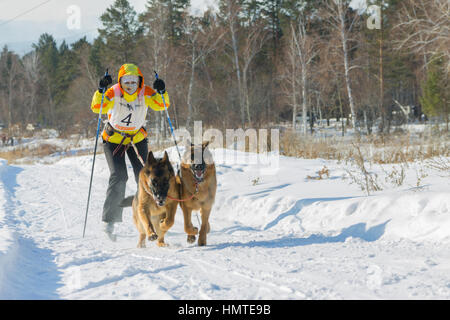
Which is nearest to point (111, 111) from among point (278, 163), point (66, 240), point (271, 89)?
point (66, 240)

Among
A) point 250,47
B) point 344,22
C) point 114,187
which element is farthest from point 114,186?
point 250,47

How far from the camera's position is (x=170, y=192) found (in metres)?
4.32

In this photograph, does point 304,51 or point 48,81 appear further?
point 48,81

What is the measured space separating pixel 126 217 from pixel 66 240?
166 cm

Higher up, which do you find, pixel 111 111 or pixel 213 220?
pixel 111 111

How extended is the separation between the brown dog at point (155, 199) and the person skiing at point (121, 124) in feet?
1.94

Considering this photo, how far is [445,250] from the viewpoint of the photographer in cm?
353

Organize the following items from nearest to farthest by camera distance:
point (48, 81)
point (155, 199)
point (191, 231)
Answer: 1. point (155, 199)
2. point (191, 231)
3. point (48, 81)

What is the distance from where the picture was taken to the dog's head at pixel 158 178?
3.99m

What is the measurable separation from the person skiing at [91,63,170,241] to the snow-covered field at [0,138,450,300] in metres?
0.50

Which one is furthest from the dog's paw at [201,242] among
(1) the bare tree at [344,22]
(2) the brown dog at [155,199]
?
(1) the bare tree at [344,22]

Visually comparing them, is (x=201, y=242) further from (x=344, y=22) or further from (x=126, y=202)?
(x=344, y=22)

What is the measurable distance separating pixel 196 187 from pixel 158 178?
498mm
